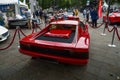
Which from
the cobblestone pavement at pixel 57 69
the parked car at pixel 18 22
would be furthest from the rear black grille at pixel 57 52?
the parked car at pixel 18 22

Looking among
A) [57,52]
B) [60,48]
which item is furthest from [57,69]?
[60,48]

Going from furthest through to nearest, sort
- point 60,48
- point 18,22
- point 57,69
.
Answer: point 18,22 < point 57,69 < point 60,48

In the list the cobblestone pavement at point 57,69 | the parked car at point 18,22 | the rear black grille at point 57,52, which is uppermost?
the parked car at point 18,22

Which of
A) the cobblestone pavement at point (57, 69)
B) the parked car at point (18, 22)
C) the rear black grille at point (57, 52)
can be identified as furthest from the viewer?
the parked car at point (18, 22)

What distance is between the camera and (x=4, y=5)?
52.7ft

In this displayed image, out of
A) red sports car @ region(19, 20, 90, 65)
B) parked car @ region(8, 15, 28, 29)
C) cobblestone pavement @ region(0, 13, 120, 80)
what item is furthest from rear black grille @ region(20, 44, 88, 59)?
parked car @ region(8, 15, 28, 29)

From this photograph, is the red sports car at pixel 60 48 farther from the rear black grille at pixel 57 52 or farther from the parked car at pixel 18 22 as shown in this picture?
the parked car at pixel 18 22

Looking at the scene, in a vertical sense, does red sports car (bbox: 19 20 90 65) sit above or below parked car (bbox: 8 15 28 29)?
below

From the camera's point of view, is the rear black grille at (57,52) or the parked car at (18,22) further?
the parked car at (18,22)

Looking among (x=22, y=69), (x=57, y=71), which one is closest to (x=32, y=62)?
(x=22, y=69)

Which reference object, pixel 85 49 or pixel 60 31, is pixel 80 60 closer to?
pixel 85 49

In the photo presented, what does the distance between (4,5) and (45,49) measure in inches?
558

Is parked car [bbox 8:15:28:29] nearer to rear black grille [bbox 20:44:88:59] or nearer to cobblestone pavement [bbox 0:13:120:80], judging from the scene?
cobblestone pavement [bbox 0:13:120:80]

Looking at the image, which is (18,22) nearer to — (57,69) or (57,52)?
(57,69)
